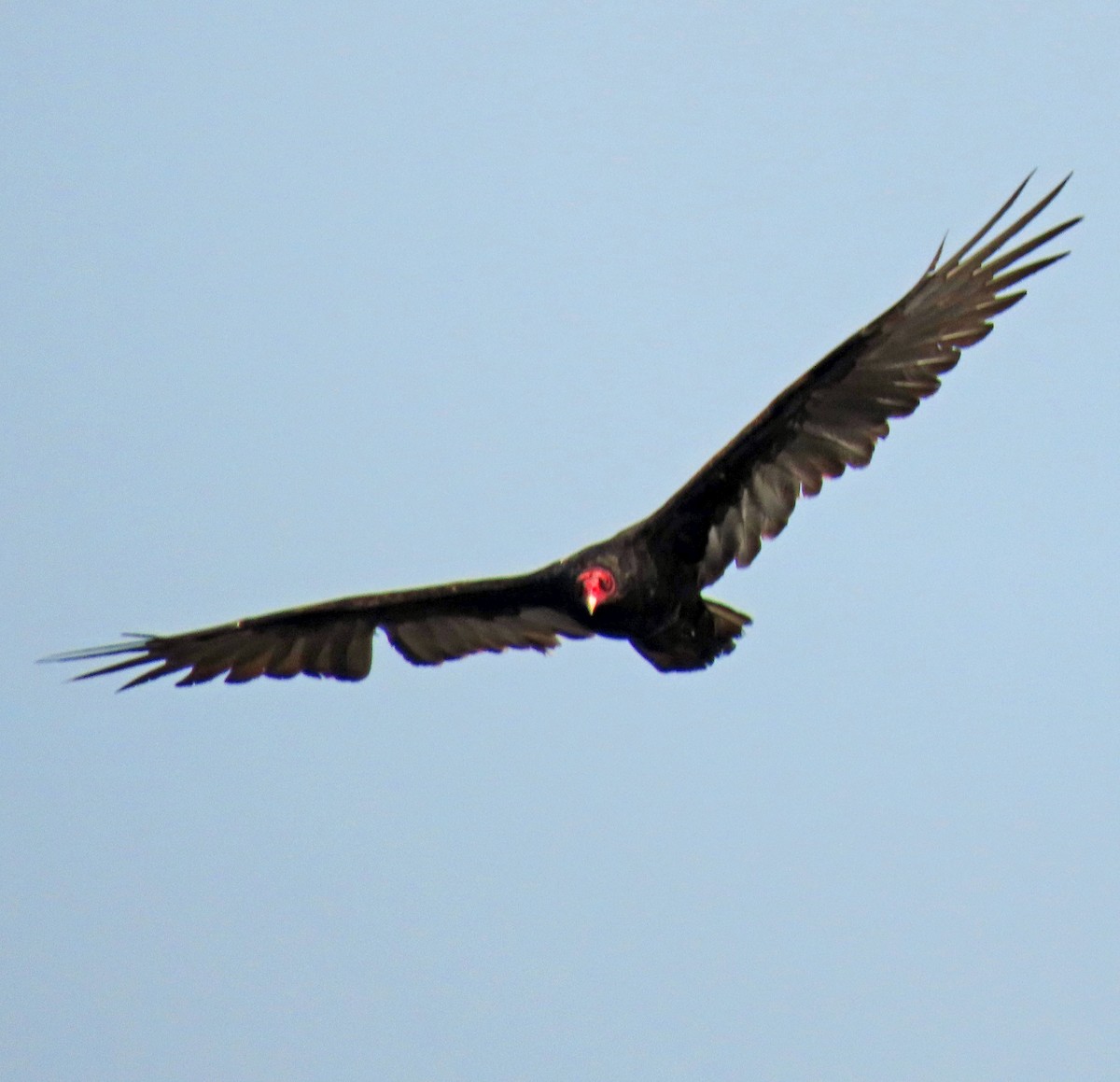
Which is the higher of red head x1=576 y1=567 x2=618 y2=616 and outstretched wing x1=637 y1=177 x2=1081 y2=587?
outstretched wing x1=637 y1=177 x2=1081 y2=587

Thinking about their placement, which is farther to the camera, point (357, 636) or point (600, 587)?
point (357, 636)

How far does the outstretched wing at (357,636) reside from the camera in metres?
12.9

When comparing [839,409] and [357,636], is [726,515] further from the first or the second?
[357,636]

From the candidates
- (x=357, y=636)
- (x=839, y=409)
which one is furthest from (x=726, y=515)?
(x=357, y=636)

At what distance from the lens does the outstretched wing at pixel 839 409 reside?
38.9 ft

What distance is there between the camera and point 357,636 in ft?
43.5

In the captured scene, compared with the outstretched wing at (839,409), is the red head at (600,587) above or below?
below

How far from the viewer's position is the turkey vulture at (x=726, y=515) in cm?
1189

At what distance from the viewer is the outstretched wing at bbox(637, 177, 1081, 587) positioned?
11.9m

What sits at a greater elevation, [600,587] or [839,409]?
[839,409]

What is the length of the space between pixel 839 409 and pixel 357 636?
10.6 feet

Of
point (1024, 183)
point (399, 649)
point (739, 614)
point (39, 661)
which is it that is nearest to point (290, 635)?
point (399, 649)

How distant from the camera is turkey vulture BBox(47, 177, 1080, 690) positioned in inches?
468

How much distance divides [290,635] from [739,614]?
2.70m
